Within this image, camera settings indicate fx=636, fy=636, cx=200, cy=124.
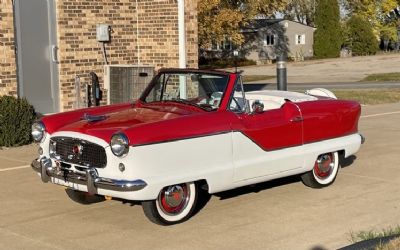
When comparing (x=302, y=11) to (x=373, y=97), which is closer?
(x=373, y=97)

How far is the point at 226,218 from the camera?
656 cm

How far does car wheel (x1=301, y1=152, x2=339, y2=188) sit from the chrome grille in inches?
112

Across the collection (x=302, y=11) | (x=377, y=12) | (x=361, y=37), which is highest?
(x=302, y=11)

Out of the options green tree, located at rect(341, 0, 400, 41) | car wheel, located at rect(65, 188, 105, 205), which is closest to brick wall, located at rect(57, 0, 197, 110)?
car wheel, located at rect(65, 188, 105, 205)

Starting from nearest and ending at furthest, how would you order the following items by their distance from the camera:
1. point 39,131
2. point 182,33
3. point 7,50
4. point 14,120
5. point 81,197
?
point 39,131, point 81,197, point 14,120, point 7,50, point 182,33

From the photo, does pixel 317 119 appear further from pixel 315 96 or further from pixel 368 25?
pixel 368 25

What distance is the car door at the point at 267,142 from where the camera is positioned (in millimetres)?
6668

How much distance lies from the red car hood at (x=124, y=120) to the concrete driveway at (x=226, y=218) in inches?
37.5

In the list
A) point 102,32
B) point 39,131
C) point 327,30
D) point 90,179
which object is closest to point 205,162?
point 90,179

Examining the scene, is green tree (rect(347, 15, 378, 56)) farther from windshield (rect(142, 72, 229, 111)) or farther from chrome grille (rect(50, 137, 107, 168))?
chrome grille (rect(50, 137, 107, 168))

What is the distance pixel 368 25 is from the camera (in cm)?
6594

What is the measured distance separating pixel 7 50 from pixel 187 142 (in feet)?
20.7

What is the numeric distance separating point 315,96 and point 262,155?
1842 mm

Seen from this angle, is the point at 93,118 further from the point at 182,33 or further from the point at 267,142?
the point at 182,33
